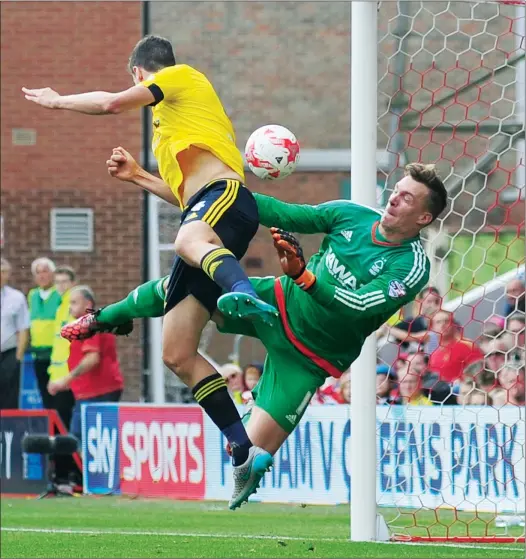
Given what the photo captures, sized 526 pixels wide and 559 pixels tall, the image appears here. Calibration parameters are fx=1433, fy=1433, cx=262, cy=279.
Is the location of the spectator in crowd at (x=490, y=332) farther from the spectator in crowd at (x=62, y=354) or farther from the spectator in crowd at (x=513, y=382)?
the spectator in crowd at (x=62, y=354)

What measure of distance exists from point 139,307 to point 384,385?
4.29m

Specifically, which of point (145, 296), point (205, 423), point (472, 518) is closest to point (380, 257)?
point (145, 296)

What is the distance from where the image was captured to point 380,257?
7617 millimetres

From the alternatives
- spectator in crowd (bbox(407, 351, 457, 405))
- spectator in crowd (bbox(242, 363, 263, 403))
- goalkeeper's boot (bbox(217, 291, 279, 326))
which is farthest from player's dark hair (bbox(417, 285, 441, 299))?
goalkeeper's boot (bbox(217, 291, 279, 326))

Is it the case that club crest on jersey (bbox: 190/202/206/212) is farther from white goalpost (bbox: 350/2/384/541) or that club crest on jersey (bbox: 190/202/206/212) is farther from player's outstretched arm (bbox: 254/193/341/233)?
white goalpost (bbox: 350/2/384/541)

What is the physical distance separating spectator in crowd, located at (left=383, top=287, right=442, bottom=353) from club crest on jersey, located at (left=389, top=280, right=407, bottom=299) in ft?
8.79

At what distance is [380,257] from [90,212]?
12.7 m

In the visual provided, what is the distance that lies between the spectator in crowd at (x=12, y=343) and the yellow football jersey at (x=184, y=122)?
7336mm

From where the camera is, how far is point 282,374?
780cm

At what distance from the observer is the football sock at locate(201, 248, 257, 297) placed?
683 cm

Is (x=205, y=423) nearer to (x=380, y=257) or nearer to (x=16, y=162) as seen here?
(x=380, y=257)

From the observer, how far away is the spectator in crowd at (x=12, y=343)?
14.6 metres

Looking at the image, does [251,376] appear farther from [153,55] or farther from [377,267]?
[153,55]

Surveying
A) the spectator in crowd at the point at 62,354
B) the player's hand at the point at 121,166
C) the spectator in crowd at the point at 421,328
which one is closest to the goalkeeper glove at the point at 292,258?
the player's hand at the point at 121,166
